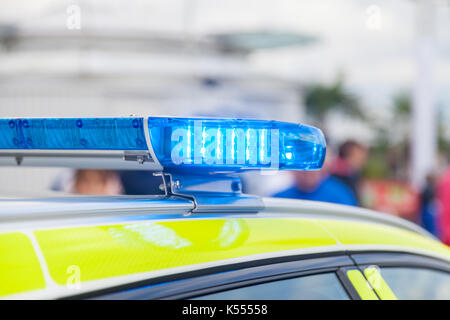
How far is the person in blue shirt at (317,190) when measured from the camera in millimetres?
4184

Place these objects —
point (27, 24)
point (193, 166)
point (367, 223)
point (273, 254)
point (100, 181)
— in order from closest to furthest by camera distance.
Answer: point (193, 166), point (273, 254), point (367, 223), point (100, 181), point (27, 24)

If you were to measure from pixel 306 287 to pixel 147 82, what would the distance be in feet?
46.3

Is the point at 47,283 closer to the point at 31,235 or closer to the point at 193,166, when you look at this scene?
the point at 31,235

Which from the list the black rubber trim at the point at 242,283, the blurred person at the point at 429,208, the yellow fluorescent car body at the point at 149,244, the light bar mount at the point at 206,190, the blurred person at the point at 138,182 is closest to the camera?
the yellow fluorescent car body at the point at 149,244

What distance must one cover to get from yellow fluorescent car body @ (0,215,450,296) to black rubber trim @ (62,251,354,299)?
0.8 inches

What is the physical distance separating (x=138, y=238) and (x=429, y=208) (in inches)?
272

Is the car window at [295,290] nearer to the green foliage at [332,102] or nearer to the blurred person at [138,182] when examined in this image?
the blurred person at [138,182]

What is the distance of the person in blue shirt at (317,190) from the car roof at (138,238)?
267cm

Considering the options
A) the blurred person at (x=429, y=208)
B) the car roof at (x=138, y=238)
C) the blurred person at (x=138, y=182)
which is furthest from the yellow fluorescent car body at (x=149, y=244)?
the blurred person at (x=429, y=208)

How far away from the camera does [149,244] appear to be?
110 centimetres

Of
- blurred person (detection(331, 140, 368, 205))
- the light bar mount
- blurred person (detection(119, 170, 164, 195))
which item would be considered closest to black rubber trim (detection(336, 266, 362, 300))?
the light bar mount

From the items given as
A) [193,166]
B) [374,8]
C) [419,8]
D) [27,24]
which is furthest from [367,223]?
[27,24]

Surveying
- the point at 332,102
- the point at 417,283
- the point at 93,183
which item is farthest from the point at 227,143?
the point at 332,102

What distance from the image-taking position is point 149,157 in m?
1.17
